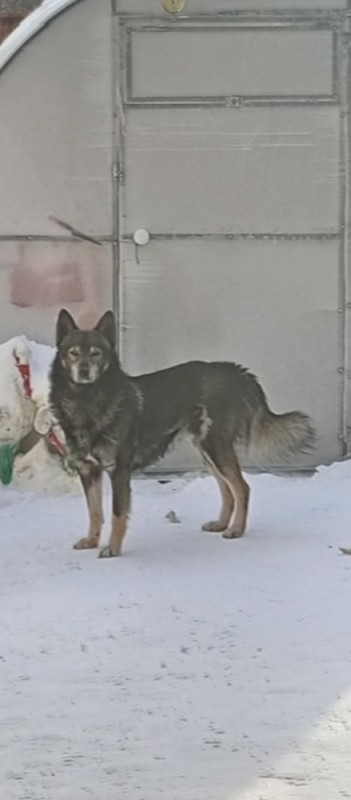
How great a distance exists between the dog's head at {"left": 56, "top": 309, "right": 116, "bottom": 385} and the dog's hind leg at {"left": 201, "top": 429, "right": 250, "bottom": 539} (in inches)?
28.3

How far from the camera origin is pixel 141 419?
611cm

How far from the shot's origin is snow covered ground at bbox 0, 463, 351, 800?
3125 mm

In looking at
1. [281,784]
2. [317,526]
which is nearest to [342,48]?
[317,526]

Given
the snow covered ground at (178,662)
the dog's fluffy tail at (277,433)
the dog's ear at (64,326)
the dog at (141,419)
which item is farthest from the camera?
the dog's fluffy tail at (277,433)

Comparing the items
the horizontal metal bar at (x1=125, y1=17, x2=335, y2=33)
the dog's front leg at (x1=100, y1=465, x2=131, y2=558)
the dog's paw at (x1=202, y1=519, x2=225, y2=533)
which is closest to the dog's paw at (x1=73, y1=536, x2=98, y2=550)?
the dog's front leg at (x1=100, y1=465, x2=131, y2=558)

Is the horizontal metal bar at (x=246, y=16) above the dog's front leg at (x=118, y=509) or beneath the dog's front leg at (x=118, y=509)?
above

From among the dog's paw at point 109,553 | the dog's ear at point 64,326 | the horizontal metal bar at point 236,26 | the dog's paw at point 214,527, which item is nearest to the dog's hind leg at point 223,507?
the dog's paw at point 214,527

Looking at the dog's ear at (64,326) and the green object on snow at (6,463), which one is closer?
the dog's ear at (64,326)

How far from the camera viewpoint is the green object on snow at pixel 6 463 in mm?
7656

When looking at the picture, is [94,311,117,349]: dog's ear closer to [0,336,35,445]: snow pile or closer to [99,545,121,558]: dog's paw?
[99,545,121,558]: dog's paw

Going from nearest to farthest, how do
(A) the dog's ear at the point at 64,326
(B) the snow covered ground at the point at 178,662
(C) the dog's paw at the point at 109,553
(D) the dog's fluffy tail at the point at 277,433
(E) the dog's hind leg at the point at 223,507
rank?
(B) the snow covered ground at the point at 178,662, (C) the dog's paw at the point at 109,553, (A) the dog's ear at the point at 64,326, (E) the dog's hind leg at the point at 223,507, (D) the dog's fluffy tail at the point at 277,433

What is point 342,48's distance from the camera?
8.02 meters

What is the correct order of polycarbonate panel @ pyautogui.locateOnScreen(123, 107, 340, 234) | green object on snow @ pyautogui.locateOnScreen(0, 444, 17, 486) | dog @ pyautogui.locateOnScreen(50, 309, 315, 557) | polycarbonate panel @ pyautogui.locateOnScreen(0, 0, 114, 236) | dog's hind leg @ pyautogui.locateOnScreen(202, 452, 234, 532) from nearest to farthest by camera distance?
dog @ pyautogui.locateOnScreen(50, 309, 315, 557) → dog's hind leg @ pyautogui.locateOnScreen(202, 452, 234, 532) → green object on snow @ pyautogui.locateOnScreen(0, 444, 17, 486) → polycarbonate panel @ pyautogui.locateOnScreen(0, 0, 114, 236) → polycarbonate panel @ pyautogui.locateOnScreen(123, 107, 340, 234)

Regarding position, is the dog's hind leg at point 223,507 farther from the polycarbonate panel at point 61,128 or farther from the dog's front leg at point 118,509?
the polycarbonate panel at point 61,128
